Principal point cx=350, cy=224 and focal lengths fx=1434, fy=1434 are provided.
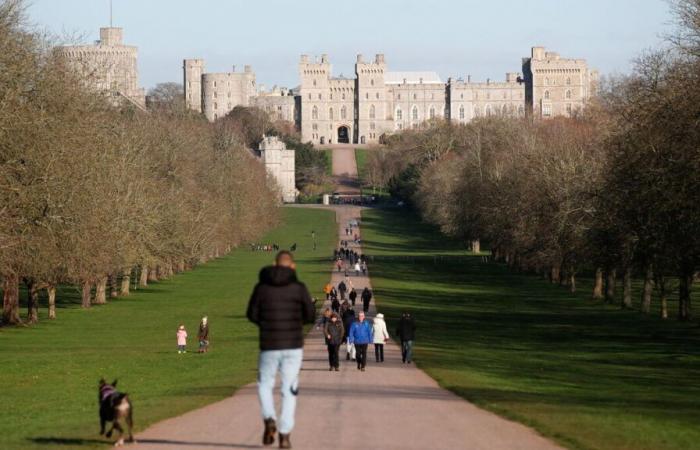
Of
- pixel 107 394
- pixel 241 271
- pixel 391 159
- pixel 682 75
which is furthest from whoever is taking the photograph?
pixel 391 159

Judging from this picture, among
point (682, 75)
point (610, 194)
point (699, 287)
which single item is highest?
point (682, 75)

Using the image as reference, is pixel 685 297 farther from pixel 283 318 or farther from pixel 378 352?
pixel 283 318

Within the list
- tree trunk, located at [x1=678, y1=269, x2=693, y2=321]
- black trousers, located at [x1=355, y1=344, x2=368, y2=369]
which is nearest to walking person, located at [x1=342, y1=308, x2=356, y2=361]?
black trousers, located at [x1=355, y1=344, x2=368, y2=369]

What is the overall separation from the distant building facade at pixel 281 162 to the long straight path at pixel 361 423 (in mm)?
152548

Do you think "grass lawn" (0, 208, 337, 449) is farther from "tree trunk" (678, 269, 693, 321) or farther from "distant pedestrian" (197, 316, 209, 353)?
"tree trunk" (678, 269, 693, 321)

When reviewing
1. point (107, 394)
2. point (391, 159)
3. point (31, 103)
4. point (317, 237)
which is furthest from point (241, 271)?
point (391, 159)

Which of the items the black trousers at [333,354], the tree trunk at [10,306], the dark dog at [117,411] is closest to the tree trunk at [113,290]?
the tree trunk at [10,306]

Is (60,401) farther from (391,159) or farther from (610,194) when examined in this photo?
(391,159)

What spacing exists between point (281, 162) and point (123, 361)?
14500 centimetres

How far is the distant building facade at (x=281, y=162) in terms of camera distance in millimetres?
175750

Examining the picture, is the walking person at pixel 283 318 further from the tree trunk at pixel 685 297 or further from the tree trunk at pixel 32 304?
the tree trunk at pixel 32 304

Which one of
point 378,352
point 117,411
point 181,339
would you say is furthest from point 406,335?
point 117,411

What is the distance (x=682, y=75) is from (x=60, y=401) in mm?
19584

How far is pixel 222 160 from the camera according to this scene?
96.1 meters
